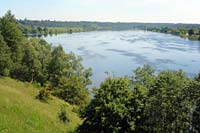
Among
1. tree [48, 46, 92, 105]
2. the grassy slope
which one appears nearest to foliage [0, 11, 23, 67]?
tree [48, 46, 92, 105]

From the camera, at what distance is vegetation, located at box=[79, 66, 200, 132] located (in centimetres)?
3241

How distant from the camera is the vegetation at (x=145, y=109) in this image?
32406 millimetres

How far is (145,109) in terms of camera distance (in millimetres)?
32969

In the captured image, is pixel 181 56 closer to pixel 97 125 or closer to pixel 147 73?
pixel 147 73

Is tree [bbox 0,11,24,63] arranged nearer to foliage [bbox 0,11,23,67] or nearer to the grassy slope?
foliage [bbox 0,11,23,67]

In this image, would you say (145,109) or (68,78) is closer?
→ (145,109)

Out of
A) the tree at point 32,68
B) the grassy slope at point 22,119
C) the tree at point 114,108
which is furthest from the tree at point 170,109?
the tree at point 32,68

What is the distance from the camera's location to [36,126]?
30.3 m

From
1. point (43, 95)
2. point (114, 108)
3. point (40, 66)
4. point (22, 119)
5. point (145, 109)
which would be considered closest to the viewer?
point (22, 119)

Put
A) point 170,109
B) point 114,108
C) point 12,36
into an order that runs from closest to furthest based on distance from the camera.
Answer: point 114,108 → point 170,109 → point 12,36

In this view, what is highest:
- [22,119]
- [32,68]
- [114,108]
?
[114,108]

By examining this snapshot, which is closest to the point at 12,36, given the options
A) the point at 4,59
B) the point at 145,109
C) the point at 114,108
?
the point at 4,59

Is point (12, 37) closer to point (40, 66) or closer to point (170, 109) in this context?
point (40, 66)

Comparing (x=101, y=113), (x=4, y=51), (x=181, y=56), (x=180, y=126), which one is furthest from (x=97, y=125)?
(x=181, y=56)
